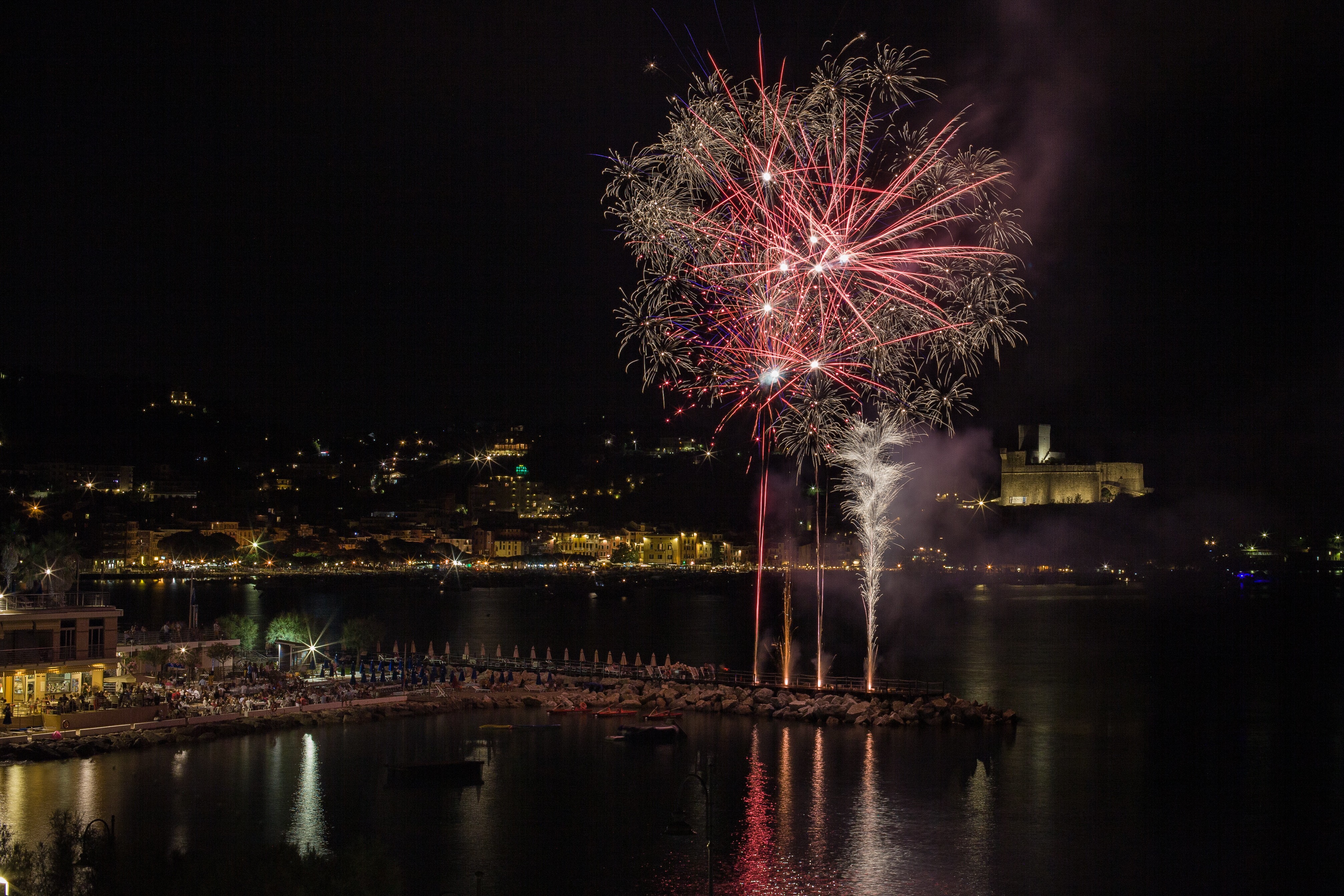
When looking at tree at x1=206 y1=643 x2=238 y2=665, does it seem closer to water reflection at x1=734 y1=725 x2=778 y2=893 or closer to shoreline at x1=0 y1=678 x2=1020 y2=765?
shoreline at x1=0 y1=678 x2=1020 y2=765

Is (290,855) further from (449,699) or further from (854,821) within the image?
(449,699)

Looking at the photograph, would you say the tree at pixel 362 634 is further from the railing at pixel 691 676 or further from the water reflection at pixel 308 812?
the water reflection at pixel 308 812

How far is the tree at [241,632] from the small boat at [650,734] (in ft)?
36.1

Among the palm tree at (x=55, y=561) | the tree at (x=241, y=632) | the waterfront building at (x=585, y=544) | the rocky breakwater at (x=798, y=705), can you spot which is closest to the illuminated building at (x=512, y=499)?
the waterfront building at (x=585, y=544)

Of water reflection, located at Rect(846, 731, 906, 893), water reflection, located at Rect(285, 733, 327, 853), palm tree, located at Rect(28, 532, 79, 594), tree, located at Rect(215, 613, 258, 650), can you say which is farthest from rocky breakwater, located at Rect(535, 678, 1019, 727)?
palm tree, located at Rect(28, 532, 79, 594)

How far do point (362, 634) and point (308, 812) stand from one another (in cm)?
1377

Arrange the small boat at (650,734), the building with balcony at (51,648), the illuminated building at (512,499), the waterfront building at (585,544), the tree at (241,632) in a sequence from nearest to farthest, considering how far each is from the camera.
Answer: the building with balcony at (51,648) → the small boat at (650,734) → the tree at (241,632) → the waterfront building at (585,544) → the illuminated building at (512,499)

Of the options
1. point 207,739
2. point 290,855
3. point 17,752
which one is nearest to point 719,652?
point 207,739

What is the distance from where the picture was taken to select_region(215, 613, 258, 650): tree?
82.0 feet

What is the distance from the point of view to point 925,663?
32.7m

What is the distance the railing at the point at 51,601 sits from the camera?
1742cm

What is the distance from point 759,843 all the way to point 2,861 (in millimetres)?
7298

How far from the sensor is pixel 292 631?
83.9 ft

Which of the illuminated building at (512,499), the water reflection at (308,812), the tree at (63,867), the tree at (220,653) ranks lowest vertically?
the water reflection at (308,812)
